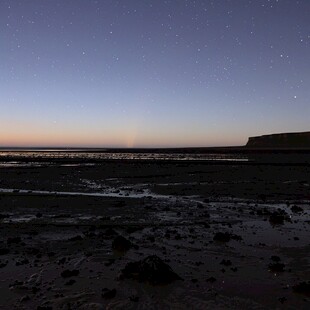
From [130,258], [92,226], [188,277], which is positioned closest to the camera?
[188,277]

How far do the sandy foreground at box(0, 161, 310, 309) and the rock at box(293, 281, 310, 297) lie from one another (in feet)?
0.07

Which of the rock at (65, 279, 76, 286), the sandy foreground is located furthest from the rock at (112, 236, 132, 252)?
the rock at (65, 279, 76, 286)

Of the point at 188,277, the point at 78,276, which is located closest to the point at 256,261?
the point at 188,277

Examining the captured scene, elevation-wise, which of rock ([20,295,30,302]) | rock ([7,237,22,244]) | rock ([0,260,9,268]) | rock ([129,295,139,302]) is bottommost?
rock ([129,295,139,302])

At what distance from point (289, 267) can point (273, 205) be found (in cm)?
1224

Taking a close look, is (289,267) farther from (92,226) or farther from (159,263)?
(92,226)

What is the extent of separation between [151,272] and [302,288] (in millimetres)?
3817

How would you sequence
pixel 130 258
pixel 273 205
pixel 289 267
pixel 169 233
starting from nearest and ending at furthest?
pixel 289 267, pixel 130 258, pixel 169 233, pixel 273 205

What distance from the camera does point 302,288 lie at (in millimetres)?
8828

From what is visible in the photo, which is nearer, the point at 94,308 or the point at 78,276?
the point at 94,308

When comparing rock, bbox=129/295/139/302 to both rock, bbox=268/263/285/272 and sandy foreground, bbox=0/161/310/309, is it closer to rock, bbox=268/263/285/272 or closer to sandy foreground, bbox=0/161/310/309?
sandy foreground, bbox=0/161/310/309

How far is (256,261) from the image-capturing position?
1118 centimetres

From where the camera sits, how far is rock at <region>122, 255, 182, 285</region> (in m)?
9.56

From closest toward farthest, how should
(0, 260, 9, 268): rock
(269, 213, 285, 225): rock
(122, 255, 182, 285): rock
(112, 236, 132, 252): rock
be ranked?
(122, 255, 182, 285): rock
(0, 260, 9, 268): rock
(112, 236, 132, 252): rock
(269, 213, 285, 225): rock
